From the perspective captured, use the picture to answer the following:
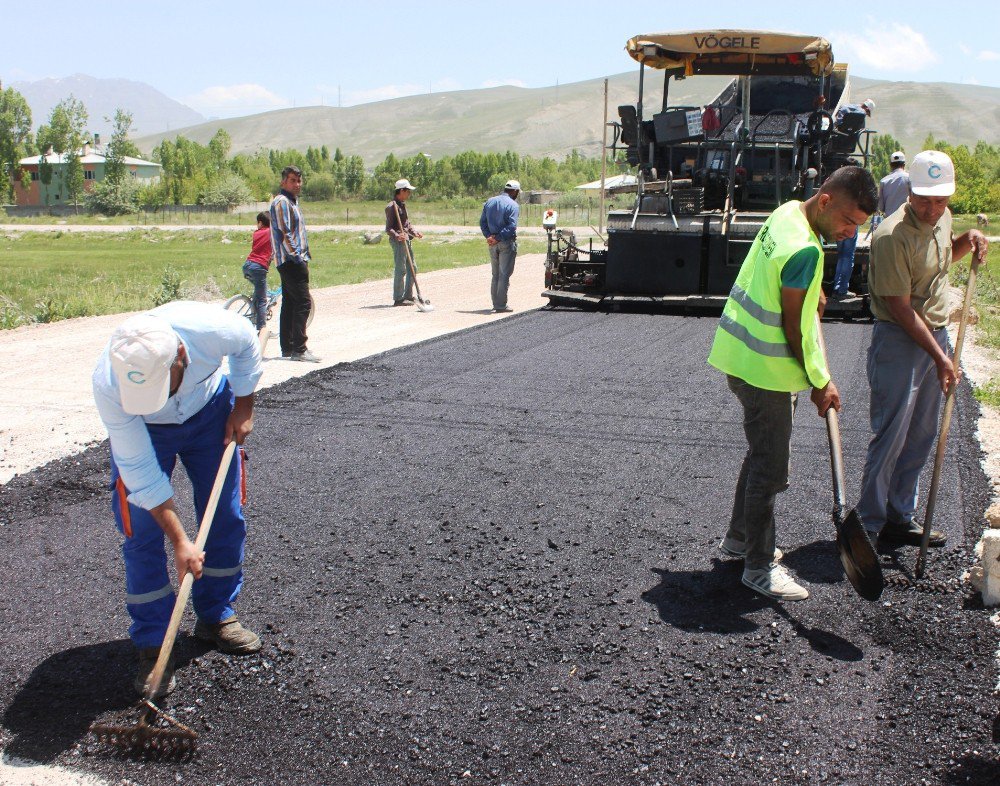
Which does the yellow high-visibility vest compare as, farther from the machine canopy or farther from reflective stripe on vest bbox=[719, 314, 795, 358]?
the machine canopy

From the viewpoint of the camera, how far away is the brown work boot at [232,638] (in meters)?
3.38

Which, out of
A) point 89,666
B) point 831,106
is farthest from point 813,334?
point 831,106

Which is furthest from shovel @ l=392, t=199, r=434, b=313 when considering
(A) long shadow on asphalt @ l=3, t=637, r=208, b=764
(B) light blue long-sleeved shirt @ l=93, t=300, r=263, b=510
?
(A) long shadow on asphalt @ l=3, t=637, r=208, b=764

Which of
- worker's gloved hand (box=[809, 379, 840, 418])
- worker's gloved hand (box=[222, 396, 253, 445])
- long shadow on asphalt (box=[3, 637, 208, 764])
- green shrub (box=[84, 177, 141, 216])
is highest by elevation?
green shrub (box=[84, 177, 141, 216])

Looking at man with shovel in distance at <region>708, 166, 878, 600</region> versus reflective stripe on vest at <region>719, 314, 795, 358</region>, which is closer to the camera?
man with shovel in distance at <region>708, 166, 878, 600</region>

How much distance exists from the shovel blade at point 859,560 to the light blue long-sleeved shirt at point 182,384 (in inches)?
93.9

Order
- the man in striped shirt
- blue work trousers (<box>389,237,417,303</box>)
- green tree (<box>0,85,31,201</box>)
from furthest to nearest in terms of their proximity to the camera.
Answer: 1. green tree (<box>0,85,31,201</box>)
2. blue work trousers (<box>389,237,417,303</box>)
3. the man in striped shirt

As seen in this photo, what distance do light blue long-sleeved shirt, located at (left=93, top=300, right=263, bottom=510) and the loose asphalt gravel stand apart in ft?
2.58

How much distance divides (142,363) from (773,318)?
→ 233 cm

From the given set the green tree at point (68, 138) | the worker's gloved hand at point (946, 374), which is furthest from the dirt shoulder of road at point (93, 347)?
the green tree at point (68, 138)

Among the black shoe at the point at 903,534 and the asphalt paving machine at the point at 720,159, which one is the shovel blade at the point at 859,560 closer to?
the black shoe at the point at 903,534

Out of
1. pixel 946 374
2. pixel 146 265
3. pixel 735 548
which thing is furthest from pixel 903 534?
pixel 146 265

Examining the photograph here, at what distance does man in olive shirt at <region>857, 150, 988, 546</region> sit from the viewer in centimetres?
406

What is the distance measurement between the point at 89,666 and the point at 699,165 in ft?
33.4
